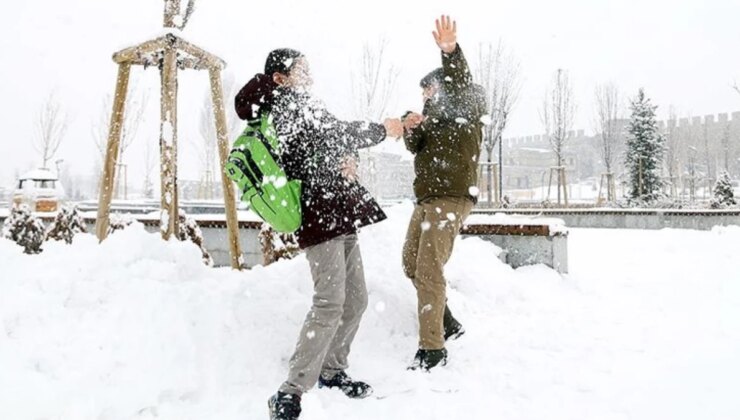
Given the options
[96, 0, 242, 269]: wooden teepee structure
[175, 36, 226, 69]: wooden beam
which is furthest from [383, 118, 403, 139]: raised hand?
[175, 36, 226, 69]: wooden beam

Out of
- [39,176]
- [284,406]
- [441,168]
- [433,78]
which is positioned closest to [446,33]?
[433,78]

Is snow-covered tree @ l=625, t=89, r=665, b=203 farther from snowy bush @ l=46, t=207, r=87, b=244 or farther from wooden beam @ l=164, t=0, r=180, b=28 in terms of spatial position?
wooden beam @ l=164, t=0, r=180, b=28

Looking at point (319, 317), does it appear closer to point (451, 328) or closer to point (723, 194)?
point (451, 328)

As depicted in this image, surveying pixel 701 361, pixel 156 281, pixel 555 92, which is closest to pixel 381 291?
pixel 156 281

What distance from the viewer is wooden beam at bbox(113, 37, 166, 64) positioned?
4203 mm

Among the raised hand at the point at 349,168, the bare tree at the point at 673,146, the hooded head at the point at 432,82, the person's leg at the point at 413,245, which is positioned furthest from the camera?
the bare tree at the point at 673,146

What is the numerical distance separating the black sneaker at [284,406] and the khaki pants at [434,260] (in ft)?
3.37

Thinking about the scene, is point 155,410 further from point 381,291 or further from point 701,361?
point 701,361

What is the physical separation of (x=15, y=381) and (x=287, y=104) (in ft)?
6.06

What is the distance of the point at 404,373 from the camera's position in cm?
301

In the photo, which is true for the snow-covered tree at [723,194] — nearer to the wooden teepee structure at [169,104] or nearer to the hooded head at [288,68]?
the wooden teepee structure at [169,104]

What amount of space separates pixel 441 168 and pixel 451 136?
0.22 meters

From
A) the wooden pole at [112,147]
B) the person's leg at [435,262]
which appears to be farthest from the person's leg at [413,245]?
the wooden pole at [112,147]

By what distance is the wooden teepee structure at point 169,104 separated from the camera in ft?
13.9
